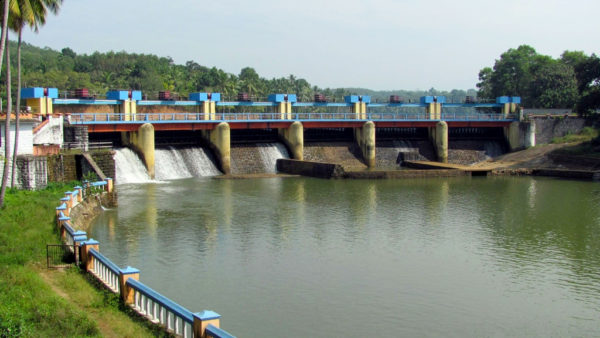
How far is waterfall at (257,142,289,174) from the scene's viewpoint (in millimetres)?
62406

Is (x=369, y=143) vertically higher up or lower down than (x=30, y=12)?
lower down

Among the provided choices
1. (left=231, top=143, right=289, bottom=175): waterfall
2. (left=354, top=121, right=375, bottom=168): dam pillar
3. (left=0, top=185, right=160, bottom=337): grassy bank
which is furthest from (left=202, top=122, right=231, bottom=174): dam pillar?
(left=0, top=185, right=160, bottom=337): grassy bank

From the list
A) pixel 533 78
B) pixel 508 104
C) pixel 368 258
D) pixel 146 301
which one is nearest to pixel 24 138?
pixel 368 258

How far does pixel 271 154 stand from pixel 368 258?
36429 mm

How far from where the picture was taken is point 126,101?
185 feet

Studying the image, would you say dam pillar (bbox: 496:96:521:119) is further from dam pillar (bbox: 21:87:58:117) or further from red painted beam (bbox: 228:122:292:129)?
dam pillar (bbox: 21:87:58:117)

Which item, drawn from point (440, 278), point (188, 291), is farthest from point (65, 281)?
point (440, 278)

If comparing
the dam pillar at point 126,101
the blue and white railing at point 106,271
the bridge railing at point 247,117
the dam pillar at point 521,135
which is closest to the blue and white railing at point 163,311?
the blue and white railing at point 106,271

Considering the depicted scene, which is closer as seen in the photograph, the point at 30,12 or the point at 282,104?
the point at 30,12

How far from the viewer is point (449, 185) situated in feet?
177

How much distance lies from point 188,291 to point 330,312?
522 centimetres

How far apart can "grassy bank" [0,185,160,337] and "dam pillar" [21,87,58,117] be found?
28.4 m

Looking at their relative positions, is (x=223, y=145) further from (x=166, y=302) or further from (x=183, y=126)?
(x=166, y=302)

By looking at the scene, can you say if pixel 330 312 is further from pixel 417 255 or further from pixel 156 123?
pixel 156 123
